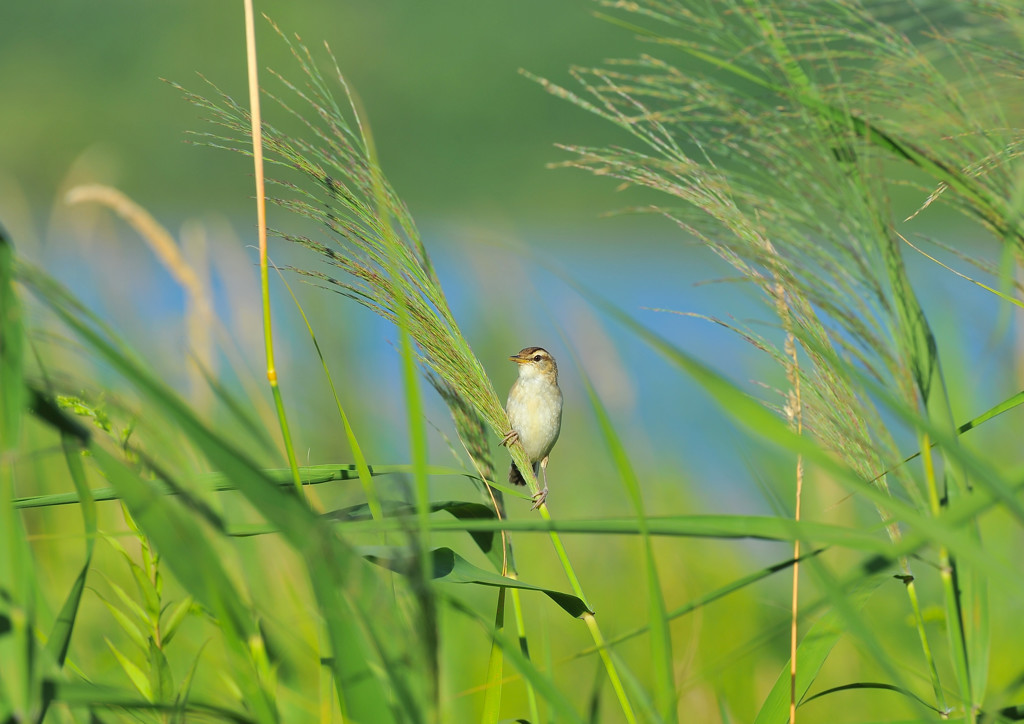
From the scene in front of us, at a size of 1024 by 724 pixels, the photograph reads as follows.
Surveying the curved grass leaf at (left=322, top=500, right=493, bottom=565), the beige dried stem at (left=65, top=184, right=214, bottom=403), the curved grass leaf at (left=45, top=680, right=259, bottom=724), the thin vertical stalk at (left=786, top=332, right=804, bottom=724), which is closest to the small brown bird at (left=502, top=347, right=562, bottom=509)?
the beige dried stem at (left=65, top=184, right=214, bottom=403)

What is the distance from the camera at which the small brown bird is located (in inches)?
123

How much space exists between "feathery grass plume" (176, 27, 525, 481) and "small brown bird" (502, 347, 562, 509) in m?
1.69

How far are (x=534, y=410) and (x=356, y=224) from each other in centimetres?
197

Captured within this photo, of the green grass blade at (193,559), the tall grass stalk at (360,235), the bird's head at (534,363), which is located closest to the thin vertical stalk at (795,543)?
the tall grass stalk at (360,235)

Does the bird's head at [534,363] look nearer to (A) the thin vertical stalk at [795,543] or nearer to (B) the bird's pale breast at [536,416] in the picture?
(B) the bird's pale breast at [536,416]

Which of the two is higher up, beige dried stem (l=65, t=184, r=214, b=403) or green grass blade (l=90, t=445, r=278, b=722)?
beige dried stem (l=65, t=184, r=214, b=403)

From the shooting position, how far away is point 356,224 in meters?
1.27

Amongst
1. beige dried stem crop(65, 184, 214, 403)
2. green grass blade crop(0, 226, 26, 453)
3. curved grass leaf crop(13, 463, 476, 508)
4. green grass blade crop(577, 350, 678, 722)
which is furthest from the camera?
beige dried stem crop(65, 184, 214, 403)

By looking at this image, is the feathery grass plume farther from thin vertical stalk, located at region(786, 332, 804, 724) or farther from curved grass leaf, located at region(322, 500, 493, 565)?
thin vertical stalk, located at region(786, 332, 804, 724)

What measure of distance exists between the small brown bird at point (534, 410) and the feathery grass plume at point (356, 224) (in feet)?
5.56

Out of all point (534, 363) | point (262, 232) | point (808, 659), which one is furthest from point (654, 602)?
point (534, 363)

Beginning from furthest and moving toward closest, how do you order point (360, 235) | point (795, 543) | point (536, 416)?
point (536, 416)
point (360, 235)
point (795, 543)

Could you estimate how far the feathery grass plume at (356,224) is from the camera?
4.10 ft

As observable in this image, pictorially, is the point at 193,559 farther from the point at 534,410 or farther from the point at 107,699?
the point at 534,410
